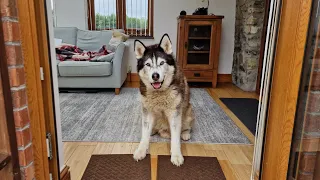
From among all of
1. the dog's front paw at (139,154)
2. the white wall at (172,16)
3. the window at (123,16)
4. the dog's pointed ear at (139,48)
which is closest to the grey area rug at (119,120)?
the dog's front paw at (139,154)

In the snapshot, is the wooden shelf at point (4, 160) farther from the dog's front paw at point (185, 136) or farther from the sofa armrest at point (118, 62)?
the sofa armrest at point (118, 62)

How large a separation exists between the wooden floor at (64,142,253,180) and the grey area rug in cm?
10

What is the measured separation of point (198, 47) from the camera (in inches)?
163

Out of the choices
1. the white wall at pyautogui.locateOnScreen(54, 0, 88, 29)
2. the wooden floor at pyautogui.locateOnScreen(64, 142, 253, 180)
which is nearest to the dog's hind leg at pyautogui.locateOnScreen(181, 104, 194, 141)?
the wooden floor at pyautogui.locateOnScreen(64, 142, 253, 180)

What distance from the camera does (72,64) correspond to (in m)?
3.44

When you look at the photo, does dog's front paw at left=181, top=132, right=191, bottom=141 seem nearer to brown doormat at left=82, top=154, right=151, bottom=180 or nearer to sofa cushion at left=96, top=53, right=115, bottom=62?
brown doormat at left=82, top=154, right=151, bottom=180

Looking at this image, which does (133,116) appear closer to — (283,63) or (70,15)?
(283,63)

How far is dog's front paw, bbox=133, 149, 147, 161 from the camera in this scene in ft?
5.60

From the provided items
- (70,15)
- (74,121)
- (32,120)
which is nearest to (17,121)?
(32,120)

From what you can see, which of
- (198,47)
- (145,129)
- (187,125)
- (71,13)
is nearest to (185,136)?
(187,125)

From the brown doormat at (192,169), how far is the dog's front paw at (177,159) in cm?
2

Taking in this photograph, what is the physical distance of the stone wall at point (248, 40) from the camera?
3.70 metres

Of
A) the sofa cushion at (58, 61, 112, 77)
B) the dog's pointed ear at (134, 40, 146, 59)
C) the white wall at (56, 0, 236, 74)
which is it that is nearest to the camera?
the dog's pointed ear at (134, 40, 146, 59)

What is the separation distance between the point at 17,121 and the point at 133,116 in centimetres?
171
